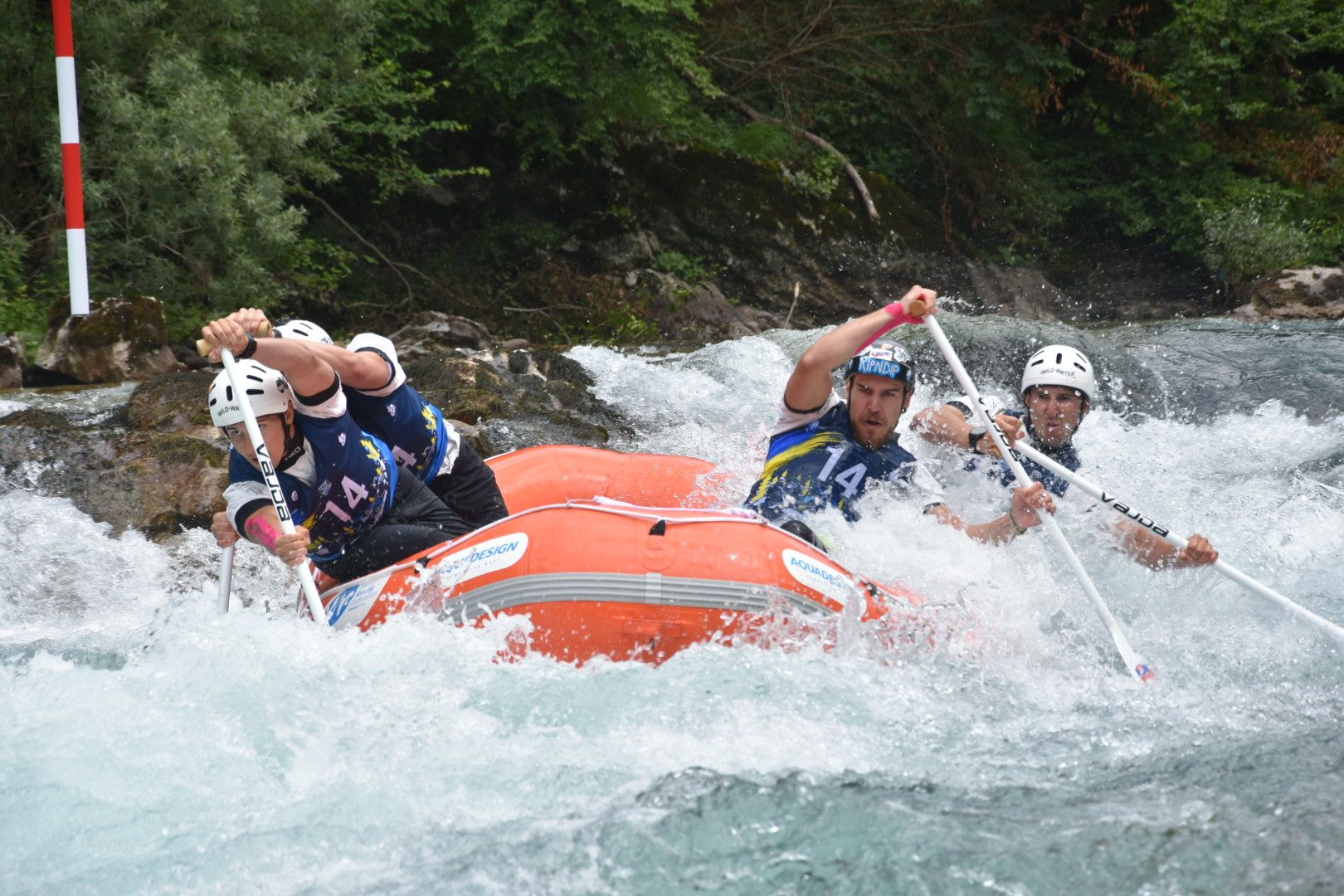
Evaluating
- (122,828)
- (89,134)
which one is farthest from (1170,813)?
(89,134)

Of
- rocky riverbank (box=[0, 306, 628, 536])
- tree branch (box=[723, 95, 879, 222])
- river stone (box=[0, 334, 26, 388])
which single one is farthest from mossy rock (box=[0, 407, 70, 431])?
tree branch (box=[723, 95, 879, 222])

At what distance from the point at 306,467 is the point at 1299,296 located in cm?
1271

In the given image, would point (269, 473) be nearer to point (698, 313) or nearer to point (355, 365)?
point (355, 365)

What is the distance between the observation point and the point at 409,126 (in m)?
13.2

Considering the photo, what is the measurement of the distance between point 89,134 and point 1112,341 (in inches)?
373

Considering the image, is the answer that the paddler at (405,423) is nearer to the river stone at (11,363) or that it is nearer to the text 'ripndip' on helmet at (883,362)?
the text 'ripndip' on helmet at (883,362)

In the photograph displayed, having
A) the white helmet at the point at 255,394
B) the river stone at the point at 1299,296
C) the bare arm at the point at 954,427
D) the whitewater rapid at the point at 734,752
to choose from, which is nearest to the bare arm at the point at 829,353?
the whitewater rapid at the point at 734,752

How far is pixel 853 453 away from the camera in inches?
181

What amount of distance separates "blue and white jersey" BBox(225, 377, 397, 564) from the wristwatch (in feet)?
7.86

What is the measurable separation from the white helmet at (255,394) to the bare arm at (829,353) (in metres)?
1.88

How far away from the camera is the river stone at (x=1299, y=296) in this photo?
13.3 m

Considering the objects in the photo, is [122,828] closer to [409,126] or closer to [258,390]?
[258,390]

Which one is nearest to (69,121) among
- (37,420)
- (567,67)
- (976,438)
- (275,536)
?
(37,420)

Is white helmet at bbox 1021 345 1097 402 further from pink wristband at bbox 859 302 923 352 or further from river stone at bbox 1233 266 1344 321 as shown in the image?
river stone at bbox 1233 266 1344 321
